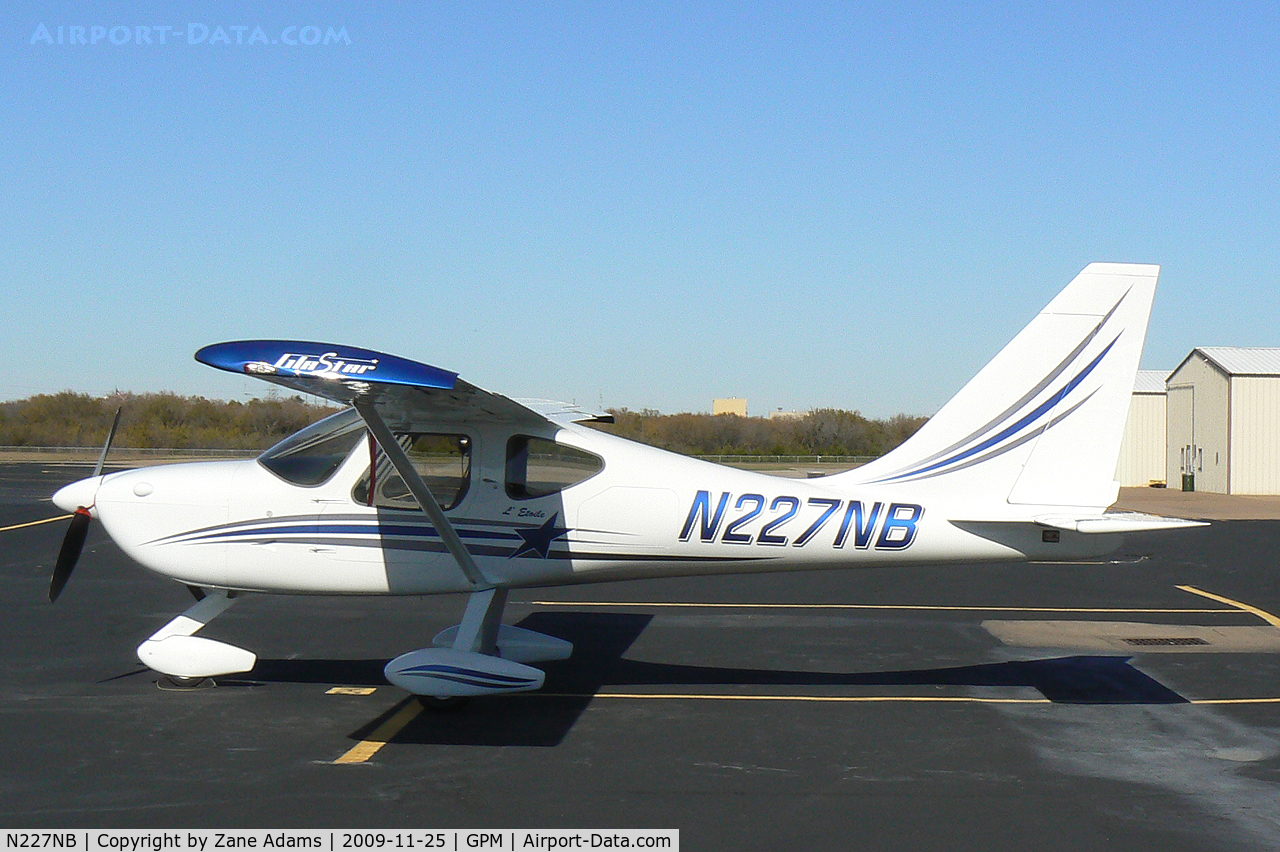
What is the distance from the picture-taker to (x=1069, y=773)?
6336 millimetres

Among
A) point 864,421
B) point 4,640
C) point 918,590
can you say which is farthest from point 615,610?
point 864,421

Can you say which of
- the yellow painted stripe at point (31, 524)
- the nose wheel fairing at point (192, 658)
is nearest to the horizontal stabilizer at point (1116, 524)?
the nose wheel fairing at point (192, 658)

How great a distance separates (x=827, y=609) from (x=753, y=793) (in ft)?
22.4

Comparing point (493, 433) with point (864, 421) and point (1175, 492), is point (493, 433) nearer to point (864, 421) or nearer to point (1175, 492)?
point (1175, 492)

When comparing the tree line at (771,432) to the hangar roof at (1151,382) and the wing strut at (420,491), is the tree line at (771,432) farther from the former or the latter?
the wing strut at (420,491)

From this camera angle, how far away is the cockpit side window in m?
7.99

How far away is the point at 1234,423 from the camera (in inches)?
1407

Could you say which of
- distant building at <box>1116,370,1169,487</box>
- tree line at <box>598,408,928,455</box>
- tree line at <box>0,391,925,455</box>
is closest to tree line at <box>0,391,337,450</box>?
tree line at <box>0,391,925,455</box>

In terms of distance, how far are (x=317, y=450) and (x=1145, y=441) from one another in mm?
41291

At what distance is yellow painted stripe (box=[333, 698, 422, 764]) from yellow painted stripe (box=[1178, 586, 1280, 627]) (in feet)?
30.9

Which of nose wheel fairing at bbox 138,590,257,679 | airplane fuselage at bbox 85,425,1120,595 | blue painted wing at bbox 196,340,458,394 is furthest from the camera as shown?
nose wheel fairing at bbox 138,590,257,679

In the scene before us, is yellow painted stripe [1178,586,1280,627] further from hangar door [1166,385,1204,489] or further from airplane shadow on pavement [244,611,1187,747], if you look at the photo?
hangar door [1166,385,1204,489]

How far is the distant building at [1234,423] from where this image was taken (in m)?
35.8

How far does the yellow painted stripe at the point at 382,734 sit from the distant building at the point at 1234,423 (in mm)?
35405
